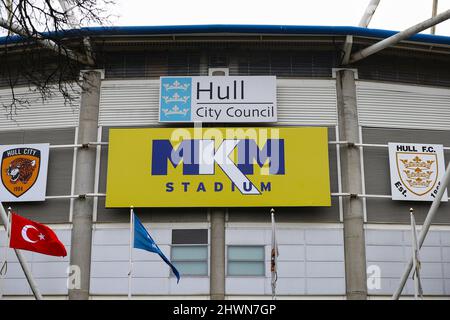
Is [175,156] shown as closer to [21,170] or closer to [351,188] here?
[21,170]

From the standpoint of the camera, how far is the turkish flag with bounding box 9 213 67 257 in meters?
20.3

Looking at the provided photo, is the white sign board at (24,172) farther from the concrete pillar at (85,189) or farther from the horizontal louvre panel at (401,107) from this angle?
the horizontal louvre panel at (401,107)

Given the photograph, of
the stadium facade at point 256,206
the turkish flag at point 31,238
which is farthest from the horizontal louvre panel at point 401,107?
the turkish flag at point 31,238

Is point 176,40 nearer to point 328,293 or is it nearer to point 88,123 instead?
point 88,123

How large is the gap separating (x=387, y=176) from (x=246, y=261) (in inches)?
241

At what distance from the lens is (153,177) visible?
25031 millimetres

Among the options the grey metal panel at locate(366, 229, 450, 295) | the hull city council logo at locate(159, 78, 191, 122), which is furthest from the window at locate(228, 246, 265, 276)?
the hull city council logo at locate(159, 78, 191, 122)

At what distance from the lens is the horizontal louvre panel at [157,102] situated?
86.1 feet

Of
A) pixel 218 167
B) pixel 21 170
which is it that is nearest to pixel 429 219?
pixel 218 167

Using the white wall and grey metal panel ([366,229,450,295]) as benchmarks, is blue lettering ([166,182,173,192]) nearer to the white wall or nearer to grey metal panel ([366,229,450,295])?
the white wall

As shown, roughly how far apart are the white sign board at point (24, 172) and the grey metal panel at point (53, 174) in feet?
0.93
